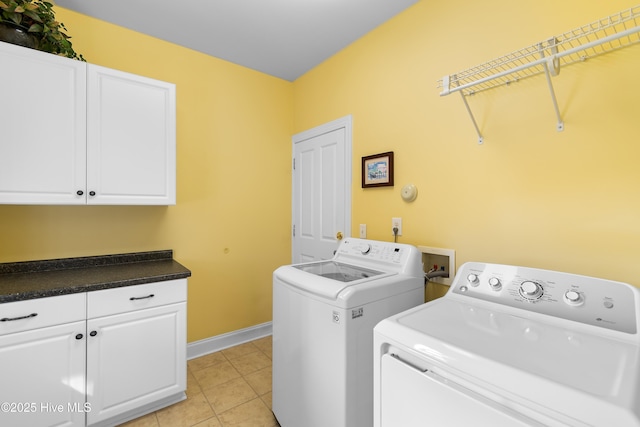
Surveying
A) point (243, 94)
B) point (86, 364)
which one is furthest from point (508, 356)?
point (243, 94)

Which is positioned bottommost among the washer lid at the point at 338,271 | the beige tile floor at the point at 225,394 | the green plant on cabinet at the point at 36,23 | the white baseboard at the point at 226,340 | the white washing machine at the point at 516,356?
the beige tile floor at the point at 225,394

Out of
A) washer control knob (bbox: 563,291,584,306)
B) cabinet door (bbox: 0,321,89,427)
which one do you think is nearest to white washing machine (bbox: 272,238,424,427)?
washer control knob (bbox: 563,291,584,306)

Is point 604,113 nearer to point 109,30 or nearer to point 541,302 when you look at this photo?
point 541,302

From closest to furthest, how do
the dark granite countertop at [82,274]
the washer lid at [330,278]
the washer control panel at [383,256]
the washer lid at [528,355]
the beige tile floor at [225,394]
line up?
1. the washer lid at [528,355]
2. the washer lid at [330,278]
3. the dark granite countertop at [82,274]
4. the washer control panel at [383,256]
5. the beige tile floor at [225,394]

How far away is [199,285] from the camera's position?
8.22ft

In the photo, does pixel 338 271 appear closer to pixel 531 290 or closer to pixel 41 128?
pixel 531 290

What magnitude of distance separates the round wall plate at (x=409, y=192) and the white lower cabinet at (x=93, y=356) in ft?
5.16

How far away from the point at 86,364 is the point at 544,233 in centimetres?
245

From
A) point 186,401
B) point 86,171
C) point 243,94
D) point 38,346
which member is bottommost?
point 186,401

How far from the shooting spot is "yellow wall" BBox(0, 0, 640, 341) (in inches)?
47.4

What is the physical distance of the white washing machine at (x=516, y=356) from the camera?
65 cm

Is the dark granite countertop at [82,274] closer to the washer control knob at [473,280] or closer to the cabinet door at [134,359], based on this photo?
the cabinet door at [134,359]

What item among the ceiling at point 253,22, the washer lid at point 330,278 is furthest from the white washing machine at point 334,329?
the ceiling at point 253,22

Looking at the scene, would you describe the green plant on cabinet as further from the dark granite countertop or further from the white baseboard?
the white baseboard
